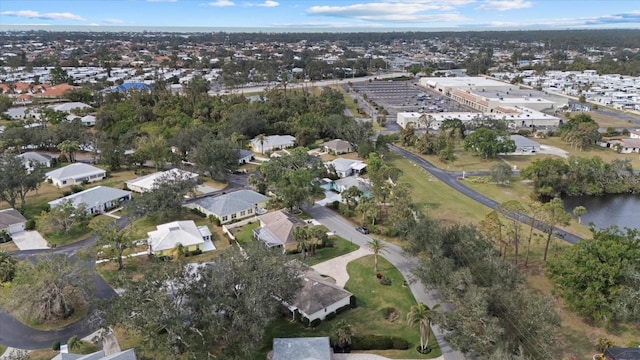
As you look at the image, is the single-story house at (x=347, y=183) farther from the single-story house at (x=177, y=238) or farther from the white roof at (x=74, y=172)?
the white roof at (x=74, y=172)

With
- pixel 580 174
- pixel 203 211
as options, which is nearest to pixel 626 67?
pixel 580 174

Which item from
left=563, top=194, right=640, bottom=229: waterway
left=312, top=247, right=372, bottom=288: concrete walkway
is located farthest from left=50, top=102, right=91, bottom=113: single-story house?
left=563, top=194, right=640, bottom=229: waterway

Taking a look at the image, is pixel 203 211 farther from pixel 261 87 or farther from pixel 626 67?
pixel 626 67

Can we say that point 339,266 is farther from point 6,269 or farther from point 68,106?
point 68,106

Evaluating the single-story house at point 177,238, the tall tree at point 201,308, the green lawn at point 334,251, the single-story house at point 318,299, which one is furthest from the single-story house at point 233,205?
the tall tree at point 201,308

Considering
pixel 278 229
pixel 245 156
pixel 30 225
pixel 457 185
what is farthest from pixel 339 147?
pixel 30 225

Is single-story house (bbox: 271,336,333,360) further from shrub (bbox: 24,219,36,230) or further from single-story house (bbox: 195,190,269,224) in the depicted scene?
shrub (bbox: 24,219,36,230)
